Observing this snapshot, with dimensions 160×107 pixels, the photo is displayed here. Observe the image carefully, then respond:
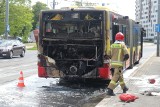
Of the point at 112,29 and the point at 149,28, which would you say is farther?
the point at 149,28

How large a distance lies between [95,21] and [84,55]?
127cm

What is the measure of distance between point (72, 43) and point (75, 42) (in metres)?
0.11

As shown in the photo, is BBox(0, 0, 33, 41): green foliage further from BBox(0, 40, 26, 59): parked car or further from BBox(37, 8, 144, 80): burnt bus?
BBox(37, 8, 144, 80): burnt bus

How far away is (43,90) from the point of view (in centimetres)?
1316

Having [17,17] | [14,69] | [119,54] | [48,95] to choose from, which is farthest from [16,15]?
[119,54]

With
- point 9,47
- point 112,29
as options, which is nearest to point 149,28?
point 9,47

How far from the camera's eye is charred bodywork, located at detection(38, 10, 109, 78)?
13.8 meters

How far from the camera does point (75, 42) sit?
1415 cm

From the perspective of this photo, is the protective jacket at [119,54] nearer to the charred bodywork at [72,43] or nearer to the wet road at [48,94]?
the wet road at [48,94]

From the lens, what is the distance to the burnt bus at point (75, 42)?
44.8 feet

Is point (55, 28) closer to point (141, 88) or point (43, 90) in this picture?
point (43, 90)

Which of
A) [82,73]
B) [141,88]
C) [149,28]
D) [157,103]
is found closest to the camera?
[157,103]

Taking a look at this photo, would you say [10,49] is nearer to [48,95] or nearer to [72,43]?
[72,43]

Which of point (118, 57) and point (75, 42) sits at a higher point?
point (75, 42)
